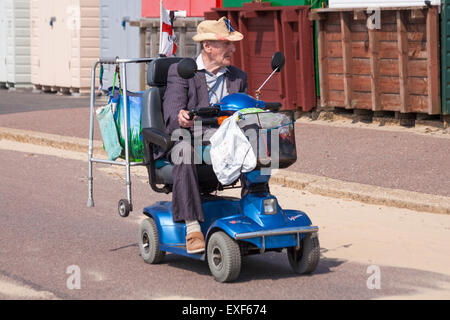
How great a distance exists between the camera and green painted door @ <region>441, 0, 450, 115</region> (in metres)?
14.2

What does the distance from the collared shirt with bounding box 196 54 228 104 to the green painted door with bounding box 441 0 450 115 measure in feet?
25.6

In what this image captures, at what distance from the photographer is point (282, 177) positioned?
434 inches

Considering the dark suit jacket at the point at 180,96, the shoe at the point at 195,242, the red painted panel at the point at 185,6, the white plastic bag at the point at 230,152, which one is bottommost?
the shoe at the point at 195,242

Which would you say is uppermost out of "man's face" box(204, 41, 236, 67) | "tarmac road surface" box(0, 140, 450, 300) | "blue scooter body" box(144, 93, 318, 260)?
"man's face" box(204, 41, 236, 67)

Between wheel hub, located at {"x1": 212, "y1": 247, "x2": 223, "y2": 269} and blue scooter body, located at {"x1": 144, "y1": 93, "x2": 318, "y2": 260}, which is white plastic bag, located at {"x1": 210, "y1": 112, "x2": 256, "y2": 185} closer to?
blue scooter body, located at {"x1": 144, "y1": 93, "x2": 318, "y2": 260}

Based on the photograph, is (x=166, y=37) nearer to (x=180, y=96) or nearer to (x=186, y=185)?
(x=180, y=96)

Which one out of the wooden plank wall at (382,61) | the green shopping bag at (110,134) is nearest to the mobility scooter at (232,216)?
the green shopping bag at (110,134)

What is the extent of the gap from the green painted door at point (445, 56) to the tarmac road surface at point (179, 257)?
14.8ft

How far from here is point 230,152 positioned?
6328mm

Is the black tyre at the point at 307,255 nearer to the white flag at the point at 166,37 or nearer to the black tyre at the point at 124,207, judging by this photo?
the black tyre at the point at 124,207

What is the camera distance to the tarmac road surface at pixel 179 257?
20.6ft

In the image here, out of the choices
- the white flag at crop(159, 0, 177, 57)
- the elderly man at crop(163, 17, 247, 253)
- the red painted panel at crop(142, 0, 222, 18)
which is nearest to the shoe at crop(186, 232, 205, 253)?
the elderly man at crop(163, 17, 247, 253)
